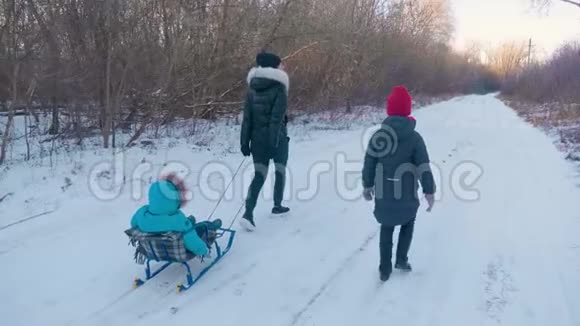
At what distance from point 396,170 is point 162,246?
2.20 meters

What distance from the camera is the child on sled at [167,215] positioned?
408cm

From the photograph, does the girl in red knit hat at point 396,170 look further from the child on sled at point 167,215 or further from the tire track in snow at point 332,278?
the child on sled at point 167,215

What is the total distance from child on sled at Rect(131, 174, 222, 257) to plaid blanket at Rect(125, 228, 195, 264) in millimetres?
38

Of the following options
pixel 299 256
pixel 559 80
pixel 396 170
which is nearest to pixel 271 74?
pixel 396 170

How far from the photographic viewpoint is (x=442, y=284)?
14.3 feet

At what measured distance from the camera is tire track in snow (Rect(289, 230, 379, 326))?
376cm

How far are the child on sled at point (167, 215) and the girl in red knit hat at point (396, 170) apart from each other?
1637mm

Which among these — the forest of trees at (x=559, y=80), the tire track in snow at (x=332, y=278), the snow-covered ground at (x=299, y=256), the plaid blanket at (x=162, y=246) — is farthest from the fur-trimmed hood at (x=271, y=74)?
the forest of trees at (x=559, y=80)

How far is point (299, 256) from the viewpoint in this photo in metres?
4.96

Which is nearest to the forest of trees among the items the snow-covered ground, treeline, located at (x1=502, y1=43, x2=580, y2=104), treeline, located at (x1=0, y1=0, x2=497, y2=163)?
treeline, located at (x1=502, y1=43, x2=580, y2=104)

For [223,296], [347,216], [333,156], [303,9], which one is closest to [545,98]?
[303,9]

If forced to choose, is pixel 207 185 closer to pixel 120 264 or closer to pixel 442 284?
pixel 120 264

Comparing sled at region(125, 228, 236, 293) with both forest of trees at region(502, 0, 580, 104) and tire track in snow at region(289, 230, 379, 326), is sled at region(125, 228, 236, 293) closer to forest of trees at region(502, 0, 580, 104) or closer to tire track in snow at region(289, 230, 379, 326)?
tire track in snow at region(289, 230, 379, 326)

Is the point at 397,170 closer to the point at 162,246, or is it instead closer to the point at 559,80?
the point at 162,246
